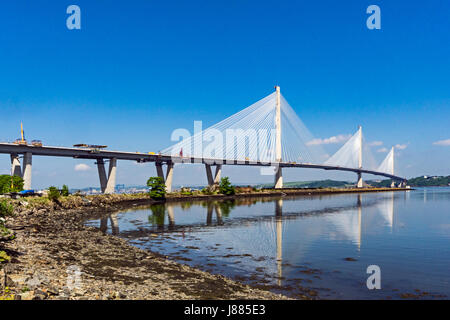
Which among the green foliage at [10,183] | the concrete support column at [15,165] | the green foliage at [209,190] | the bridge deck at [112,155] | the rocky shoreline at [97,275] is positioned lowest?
the green foliage at [209,190]

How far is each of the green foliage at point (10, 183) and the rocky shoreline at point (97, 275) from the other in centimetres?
3930

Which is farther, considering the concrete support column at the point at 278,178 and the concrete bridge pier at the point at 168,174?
the concrete support column at the point at 278,178

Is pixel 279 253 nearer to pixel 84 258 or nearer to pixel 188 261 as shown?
pixel 188 261

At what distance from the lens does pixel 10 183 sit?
5797 cm

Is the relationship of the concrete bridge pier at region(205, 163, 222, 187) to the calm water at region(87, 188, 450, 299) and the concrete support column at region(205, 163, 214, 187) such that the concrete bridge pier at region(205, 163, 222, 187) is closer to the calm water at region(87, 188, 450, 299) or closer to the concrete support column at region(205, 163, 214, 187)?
the concrete support column at region(205, 163, 214, 187)

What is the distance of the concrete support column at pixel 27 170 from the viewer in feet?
203

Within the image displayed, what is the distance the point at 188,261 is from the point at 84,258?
6.09 metres

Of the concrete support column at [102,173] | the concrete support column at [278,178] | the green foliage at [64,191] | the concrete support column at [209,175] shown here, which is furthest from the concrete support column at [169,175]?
the concrete support column at [278,178]

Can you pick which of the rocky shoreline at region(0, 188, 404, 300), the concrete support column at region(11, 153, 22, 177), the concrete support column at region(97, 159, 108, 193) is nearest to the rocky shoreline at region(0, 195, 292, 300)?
the rocky shoreline at region(0, 188, 404, 300)

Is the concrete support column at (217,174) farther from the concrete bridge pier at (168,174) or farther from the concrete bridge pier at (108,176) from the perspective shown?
the concrete bridge pier at (108,176)

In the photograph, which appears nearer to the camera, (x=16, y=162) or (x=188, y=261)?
(x=188, y=261)

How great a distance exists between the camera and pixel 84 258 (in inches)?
720

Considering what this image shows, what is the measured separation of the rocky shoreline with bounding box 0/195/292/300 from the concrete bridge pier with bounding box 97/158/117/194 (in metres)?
59.7
